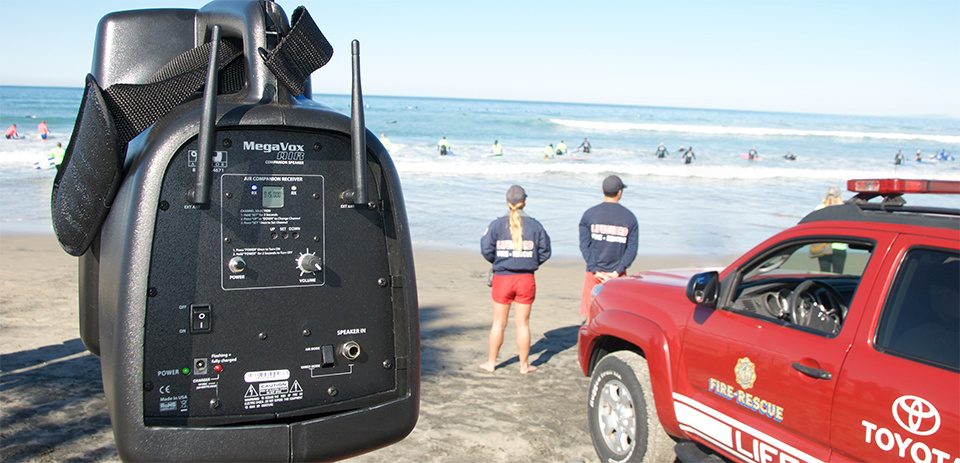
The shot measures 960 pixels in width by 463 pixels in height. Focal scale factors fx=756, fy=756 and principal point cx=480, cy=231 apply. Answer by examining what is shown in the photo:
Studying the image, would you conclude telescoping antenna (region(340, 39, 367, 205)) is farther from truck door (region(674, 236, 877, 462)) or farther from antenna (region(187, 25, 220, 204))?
truck door (region(674, 236, 877, 462))

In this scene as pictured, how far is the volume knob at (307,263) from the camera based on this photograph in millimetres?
2131

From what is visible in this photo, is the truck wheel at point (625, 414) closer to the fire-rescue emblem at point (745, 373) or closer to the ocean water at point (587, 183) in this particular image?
the fire-rescue emblem at point (745, 373)

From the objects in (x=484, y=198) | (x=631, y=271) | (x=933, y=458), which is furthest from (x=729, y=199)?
(x=933, y=458)

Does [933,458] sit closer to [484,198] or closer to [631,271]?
[631,271]

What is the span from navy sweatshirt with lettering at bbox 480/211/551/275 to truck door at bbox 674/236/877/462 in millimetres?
2440

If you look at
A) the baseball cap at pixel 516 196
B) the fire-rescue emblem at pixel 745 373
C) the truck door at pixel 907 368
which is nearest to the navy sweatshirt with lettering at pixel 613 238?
the baseball cap at pixel 516 196

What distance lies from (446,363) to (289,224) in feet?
16.0

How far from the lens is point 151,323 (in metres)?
1.99

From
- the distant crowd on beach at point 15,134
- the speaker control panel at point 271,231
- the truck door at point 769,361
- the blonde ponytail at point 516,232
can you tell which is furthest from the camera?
the distant crowd on beach at point 15,134

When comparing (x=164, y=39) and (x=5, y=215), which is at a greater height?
(x=164, y=39)

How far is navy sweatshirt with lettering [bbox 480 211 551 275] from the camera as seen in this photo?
22.0ft

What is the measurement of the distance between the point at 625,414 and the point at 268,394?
121 inches

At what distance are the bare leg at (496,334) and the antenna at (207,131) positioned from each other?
16.3ft

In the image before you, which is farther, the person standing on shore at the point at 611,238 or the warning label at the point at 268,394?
the person standing on shore at the point at 611,238
